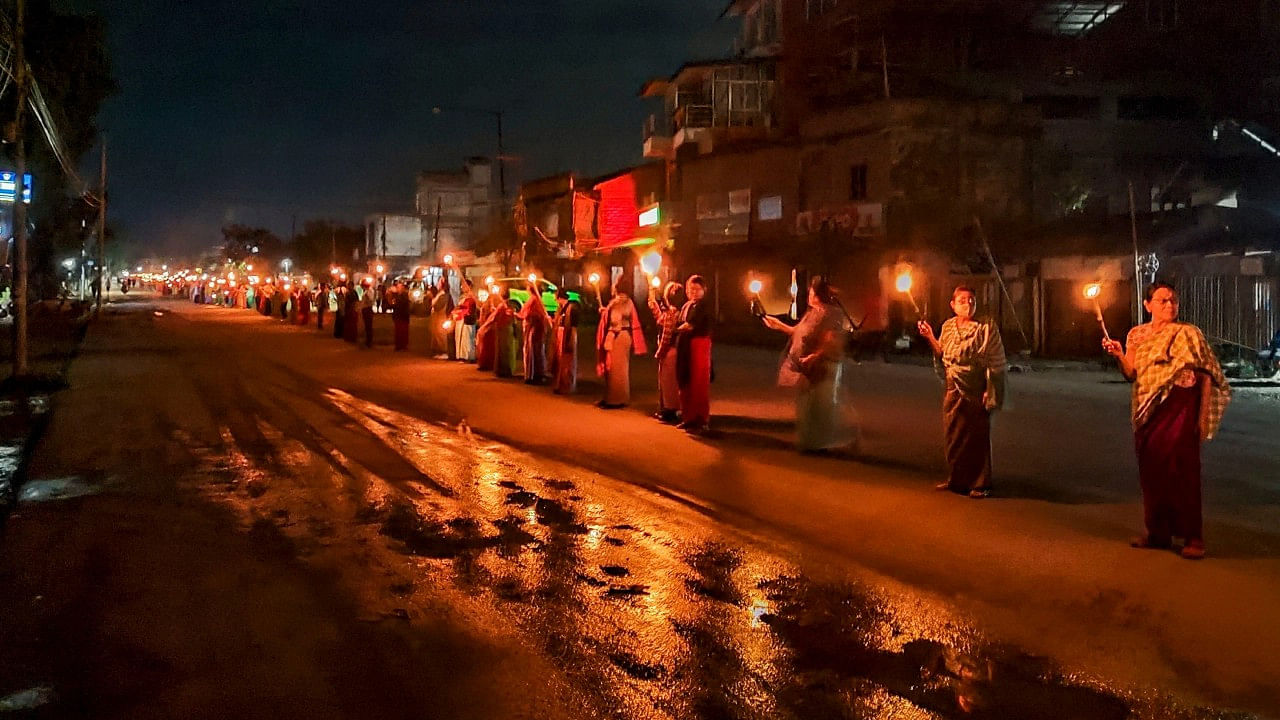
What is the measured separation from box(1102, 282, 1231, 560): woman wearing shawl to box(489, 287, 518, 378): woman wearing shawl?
14.2m

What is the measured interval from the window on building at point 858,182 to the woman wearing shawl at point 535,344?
51.4ft

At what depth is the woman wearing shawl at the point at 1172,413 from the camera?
23.2 feet

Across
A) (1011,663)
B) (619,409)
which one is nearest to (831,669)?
(1011,663)

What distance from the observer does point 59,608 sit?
6109 mm

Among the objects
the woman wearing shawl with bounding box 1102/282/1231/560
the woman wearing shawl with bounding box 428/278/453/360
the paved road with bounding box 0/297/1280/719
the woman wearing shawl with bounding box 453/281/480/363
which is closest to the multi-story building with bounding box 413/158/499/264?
the woman wearing shawl with bounding box 428/278/453/360

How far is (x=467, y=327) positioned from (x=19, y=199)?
9354 mm

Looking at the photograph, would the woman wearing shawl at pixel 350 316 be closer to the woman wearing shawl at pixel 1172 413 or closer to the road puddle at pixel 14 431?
the road puddle at pixel 14 431

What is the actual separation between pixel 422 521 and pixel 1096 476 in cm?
641

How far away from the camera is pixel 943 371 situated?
30.0 feet

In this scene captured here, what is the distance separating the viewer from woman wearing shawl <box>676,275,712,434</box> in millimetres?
12703

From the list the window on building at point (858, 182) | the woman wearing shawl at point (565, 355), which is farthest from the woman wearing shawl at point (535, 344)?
the window on building at point (858, 182)

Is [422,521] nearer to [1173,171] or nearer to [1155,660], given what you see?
[1155,660]

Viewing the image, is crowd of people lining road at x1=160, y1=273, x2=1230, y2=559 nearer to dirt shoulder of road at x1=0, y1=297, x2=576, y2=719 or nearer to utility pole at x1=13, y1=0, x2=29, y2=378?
dirt shoulder of road at x1=0, y1=297, x2=576, y2=719

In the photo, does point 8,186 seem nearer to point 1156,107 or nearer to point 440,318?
point 440,318
